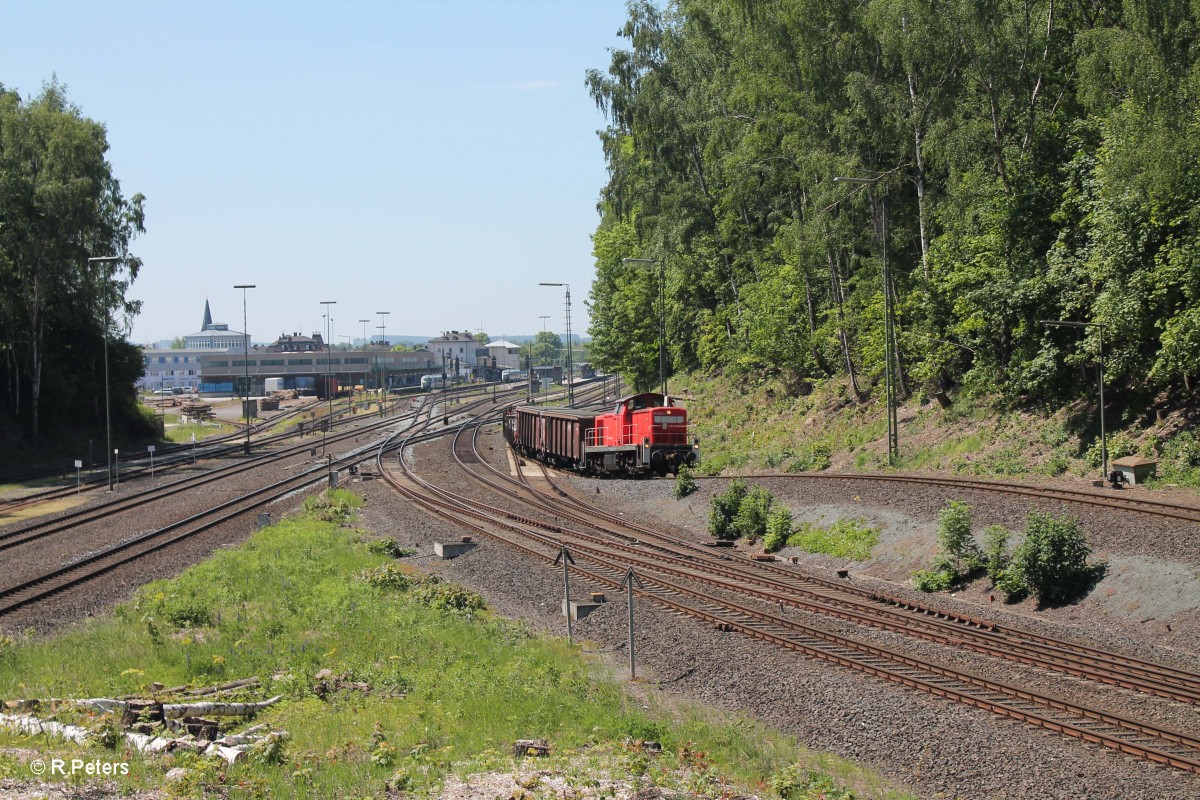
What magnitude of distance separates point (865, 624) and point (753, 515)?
11.1m

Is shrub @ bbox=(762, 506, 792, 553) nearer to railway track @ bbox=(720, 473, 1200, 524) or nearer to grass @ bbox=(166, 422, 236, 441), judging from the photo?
railway track @ bbox=(720, 473, 1200, 524)

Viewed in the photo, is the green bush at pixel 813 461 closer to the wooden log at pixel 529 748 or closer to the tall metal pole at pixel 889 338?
the tall metal pole at pixel 889 338

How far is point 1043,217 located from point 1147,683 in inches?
795

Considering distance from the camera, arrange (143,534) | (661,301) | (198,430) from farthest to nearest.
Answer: (198,430) → (661,301) → (143,534)

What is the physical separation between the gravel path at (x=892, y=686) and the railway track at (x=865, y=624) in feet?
1.14

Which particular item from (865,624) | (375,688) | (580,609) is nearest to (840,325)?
(865,624)

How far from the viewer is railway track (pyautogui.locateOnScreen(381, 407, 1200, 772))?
1280 cm

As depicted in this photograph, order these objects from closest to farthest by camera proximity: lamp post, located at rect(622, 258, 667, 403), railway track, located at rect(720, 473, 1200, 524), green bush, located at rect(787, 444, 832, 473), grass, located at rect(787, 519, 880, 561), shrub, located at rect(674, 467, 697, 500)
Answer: railway track, located at rect(720, 473, 1200, 524)
grass, located at rect(787, 519, 880, 561)
shrub, located at rect(674, 467, 697, 500)
green bush, located at rect(787, 444, 832, 473)
lamp post, located at rect(622, 258, 667, 403)

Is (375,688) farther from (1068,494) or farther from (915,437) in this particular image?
(915,437)

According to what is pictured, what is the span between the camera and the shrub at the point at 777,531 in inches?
1097

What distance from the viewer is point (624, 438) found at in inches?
1679

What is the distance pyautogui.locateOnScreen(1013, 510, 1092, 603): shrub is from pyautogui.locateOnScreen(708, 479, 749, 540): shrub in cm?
1076

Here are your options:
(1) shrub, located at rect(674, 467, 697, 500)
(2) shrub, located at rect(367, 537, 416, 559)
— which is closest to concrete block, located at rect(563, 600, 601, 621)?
(2) shrub, located at rect(367, 537, 416, 559)

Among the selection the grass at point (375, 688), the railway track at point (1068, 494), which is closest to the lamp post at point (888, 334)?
the railway track at point (1068, 494)
